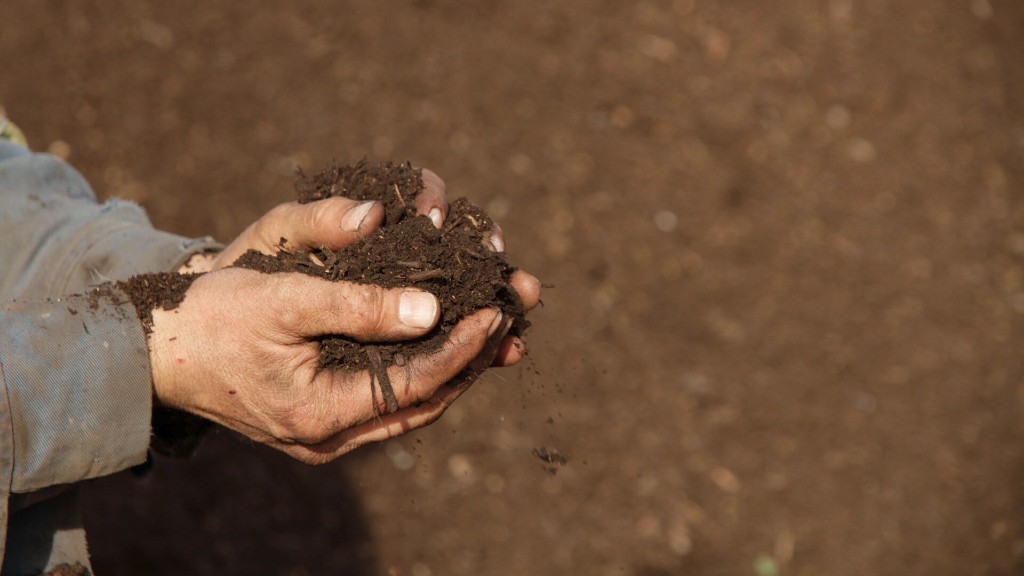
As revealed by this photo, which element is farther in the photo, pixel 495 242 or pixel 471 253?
pixel 495 242

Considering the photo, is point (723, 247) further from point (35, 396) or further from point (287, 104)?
point (35, 396)

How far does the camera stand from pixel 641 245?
549 centimetres

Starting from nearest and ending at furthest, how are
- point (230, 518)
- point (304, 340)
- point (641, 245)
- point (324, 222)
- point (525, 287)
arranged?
1. point (304, 340)
2. point (324, 222)
3. point (525, 287)
4. point (230, 518)
5. point (641, 245)

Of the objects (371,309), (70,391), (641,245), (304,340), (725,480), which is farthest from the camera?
(641,245)

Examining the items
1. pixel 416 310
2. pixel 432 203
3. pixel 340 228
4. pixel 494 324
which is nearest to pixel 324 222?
Result: pixel 340 228

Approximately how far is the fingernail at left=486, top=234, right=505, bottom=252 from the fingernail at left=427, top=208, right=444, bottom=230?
14cm

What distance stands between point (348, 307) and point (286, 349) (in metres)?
0.22

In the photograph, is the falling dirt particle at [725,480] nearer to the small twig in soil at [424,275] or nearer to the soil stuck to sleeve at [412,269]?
the soil stuck to sleeve at [412,269]

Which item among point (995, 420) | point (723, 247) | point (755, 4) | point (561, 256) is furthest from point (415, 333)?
point (755, 4)

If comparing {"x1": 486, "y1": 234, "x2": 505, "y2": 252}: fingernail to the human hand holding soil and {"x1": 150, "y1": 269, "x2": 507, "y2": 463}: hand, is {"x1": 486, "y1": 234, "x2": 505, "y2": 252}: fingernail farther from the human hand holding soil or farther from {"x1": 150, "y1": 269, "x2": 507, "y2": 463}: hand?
{"x1": 150, "y1": 269, "x2": 507, "y2": 463}: hand

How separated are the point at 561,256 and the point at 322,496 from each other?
2090 millimetres

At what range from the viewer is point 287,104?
5781 millimetres

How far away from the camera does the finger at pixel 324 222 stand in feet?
6.89

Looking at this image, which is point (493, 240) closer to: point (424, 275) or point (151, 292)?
point (424, 275)
